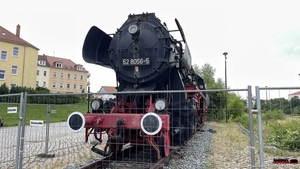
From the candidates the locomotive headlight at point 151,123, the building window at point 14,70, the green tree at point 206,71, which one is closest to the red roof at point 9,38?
the building window at point 14,70

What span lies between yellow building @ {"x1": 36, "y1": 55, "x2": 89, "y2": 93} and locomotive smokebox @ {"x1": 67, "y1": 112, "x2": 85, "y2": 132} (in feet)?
153

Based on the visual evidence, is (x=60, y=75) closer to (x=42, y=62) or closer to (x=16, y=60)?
(x=42, y=62)

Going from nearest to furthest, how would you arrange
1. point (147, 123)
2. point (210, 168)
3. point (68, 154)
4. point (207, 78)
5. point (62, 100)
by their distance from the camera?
1. point (147, 123)
2. point (210, 168)
3. point (68, 154)
4. point (62, 100)
5. point (207, 78)

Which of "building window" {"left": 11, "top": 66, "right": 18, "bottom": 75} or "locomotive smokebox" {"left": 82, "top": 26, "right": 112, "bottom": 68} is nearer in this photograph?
"locomotive smokebox" {"left": 82, "top": 26, "right": 112, "bottom": 68}

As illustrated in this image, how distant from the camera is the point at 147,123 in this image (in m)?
4.35

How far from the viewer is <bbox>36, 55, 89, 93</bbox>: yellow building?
51125 mm

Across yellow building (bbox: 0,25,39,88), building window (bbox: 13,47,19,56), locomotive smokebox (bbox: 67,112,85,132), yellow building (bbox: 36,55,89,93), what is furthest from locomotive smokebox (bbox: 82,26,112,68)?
yellow building (bbox: 36,55,89,93)

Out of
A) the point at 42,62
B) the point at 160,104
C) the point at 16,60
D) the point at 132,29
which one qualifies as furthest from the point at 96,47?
the point at 42,62

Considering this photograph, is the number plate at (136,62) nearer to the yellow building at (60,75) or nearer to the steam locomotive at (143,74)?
the steam locomotive at (143,74)

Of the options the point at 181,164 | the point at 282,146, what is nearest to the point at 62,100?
the point at 181,164

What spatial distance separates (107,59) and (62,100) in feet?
14.5

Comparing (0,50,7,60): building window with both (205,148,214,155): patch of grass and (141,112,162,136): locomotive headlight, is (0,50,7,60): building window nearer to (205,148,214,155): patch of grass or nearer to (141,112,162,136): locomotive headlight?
(205,148,214,155): patch of grass

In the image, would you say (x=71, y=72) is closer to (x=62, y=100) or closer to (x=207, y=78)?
(x=207, y=78)

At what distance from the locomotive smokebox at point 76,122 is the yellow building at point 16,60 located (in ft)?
107
